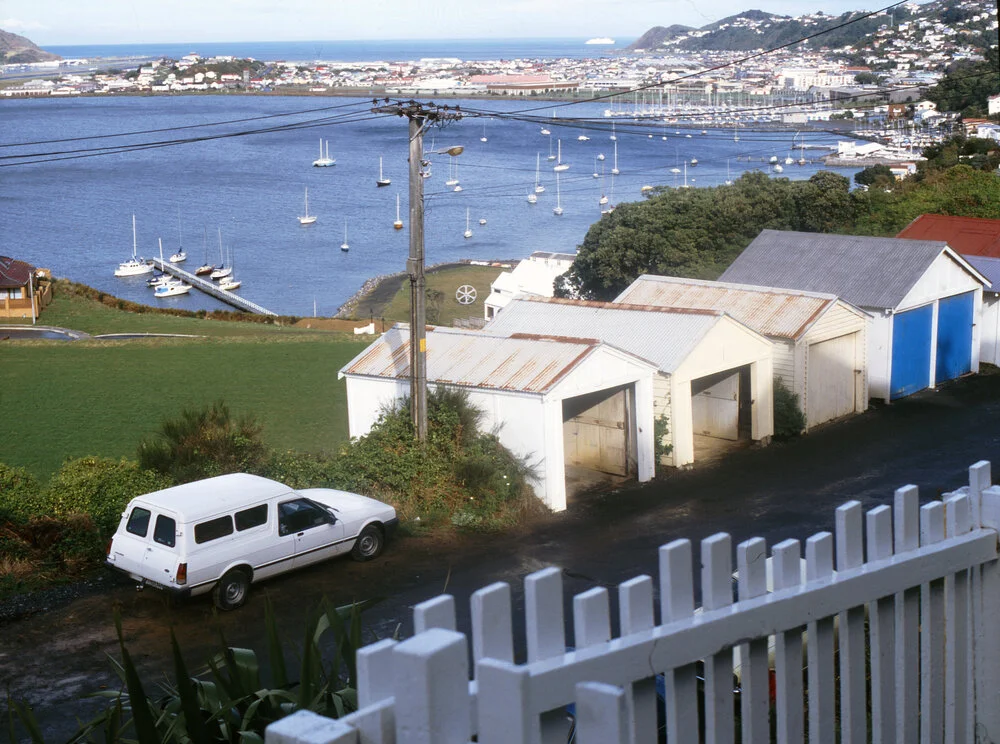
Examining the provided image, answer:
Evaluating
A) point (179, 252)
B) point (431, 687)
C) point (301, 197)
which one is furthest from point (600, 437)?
point (301, 197)

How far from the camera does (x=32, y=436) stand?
25.7 meters

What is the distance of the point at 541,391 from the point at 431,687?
16.8 metres

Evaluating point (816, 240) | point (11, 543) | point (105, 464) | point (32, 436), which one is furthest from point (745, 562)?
point (816, 240)

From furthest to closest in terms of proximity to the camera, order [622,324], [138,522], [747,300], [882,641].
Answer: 1. [747,300]
2. [622,324]
3. [138,522]
4. [882,641]

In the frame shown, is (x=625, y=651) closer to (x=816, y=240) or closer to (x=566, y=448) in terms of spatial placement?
(x=566, y=448)

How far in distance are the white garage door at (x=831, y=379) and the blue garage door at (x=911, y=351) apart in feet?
5.88

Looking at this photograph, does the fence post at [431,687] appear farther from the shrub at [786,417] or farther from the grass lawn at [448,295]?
the grass lawn at [448,295]

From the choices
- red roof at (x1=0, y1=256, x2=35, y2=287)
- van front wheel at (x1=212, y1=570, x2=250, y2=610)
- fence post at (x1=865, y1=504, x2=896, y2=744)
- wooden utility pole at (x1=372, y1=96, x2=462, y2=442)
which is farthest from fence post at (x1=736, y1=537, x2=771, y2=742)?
red roof at (x1=0, y1=256, x2=35, y2=287)

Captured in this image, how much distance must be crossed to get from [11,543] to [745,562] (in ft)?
48.6

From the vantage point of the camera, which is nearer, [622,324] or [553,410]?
[553,410]

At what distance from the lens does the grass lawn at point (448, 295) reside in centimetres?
6181

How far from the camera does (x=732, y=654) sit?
2852 millimetres

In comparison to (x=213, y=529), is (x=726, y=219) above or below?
above

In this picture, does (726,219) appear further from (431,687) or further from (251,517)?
(431,687)
